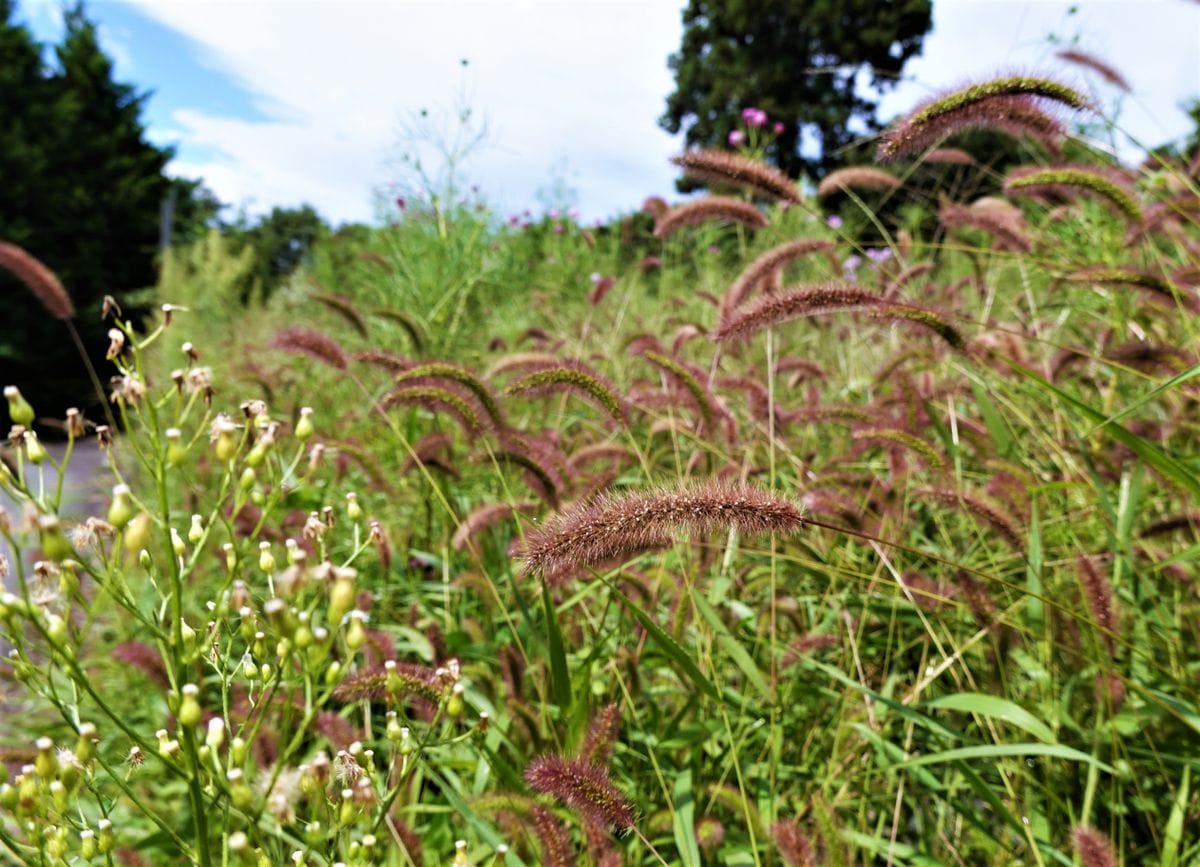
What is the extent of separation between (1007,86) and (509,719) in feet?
5.13

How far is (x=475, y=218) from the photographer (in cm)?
505

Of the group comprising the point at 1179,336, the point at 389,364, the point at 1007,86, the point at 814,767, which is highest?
the point at 1007,86

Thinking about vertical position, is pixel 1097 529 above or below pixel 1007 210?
below

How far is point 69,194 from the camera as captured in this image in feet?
47.0

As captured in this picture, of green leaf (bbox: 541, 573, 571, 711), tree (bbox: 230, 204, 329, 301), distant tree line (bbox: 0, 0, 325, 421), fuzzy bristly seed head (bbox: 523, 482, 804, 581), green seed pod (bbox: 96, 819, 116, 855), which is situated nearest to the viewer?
green seed pod (bbox: 96, 819, 116, 855)

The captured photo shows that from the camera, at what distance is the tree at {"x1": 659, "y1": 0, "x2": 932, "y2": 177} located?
2228 cm

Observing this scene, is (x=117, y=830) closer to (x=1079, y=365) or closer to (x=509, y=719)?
(x=509, y=719)

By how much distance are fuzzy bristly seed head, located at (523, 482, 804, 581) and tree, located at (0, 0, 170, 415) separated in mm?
13756

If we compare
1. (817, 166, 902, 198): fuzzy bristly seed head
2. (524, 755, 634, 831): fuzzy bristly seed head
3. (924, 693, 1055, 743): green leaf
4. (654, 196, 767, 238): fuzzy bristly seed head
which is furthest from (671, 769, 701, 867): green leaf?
(817, 166, 902, 198): fuzzy bristly seed head

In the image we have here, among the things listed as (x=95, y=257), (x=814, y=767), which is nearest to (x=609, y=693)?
(x=814, y=767)

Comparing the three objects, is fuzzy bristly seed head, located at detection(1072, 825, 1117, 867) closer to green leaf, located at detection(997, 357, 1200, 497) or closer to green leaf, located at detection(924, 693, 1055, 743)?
green leaf, located at detection(924, 693, 1055, 743)

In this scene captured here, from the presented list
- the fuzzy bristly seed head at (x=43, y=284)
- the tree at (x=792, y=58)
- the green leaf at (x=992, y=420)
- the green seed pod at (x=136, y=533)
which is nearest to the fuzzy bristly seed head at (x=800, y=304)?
the green leaf at (x=992, y=420)

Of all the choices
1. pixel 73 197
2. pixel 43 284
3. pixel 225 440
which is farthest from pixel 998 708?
pixel 73 197

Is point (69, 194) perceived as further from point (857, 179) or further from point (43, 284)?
point (857, 179)
